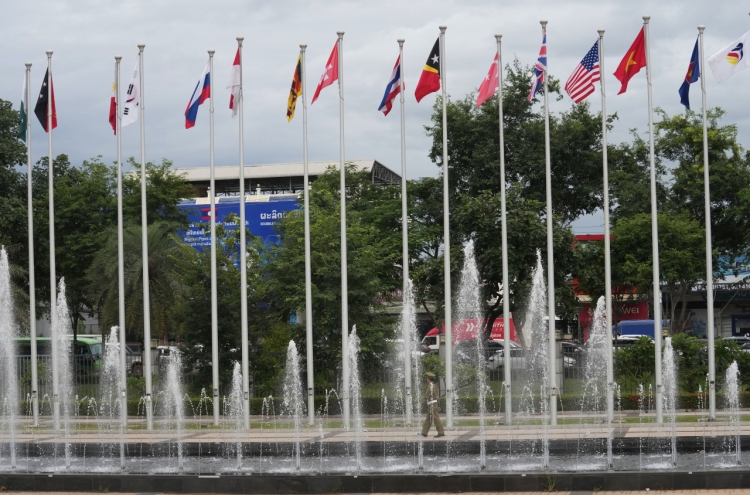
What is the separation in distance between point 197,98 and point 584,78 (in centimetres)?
1019

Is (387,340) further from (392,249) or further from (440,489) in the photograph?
(440,489)

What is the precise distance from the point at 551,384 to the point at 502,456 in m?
5.66

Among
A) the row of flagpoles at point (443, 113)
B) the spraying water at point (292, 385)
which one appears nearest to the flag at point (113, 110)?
the row of flagpoles at point (443, 113)

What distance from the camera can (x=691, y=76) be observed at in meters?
24.7

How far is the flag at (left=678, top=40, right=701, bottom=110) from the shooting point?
2467 centimetres

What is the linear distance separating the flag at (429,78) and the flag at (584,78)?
3.32 meters

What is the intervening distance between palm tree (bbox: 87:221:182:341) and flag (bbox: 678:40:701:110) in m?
20.2

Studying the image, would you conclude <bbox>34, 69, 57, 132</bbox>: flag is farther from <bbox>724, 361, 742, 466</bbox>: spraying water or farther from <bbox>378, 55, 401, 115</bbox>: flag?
<bbox>724, 361, 742, 466</bbox>: spraying water

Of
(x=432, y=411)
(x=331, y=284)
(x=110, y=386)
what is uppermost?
(x=331, y=284)

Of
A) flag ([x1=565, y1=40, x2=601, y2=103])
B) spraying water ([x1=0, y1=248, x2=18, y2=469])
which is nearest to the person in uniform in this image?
flag ([x1=565, y1=40, x2=601, y2=103])

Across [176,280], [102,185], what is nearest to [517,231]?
[176,280]

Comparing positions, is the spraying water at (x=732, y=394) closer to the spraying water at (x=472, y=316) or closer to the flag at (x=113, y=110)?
the spraying water at (x=472, y=316)

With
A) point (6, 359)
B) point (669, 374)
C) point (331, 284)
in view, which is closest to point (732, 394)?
point (669, 374)

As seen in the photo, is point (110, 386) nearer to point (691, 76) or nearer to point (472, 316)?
point (472, 316)
